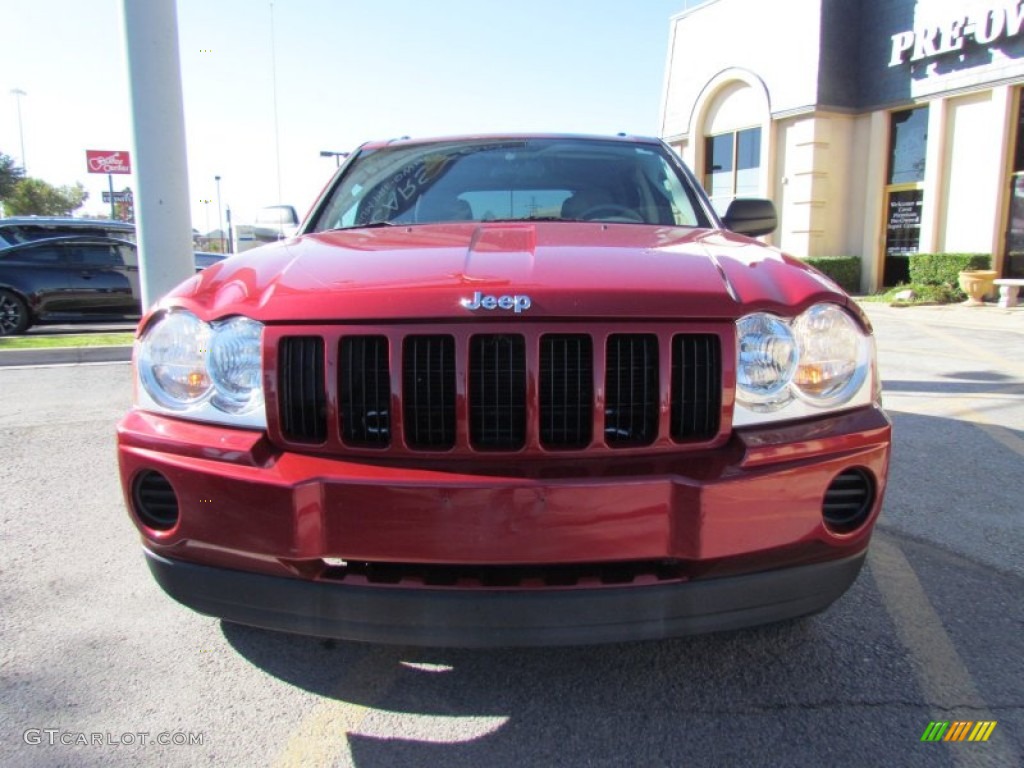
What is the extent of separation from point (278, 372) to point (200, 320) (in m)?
0.30

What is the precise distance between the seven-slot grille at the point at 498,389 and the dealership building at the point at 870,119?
16491 millimetres

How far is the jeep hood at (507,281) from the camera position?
177 cm

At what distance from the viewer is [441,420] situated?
5.83 feet

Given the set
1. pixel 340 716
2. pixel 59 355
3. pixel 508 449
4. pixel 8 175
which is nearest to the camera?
pixel 508 449

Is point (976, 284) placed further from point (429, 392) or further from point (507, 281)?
point (429, 392)

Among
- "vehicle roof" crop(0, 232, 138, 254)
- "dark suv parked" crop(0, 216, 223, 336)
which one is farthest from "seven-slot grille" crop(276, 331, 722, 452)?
"vehicle roof" crop(0, 232, 138, 254)

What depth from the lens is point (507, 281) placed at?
182 centimetres

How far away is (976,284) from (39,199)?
205 ft

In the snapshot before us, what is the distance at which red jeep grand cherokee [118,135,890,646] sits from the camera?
5.47ft

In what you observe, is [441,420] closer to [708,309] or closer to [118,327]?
[708,309]

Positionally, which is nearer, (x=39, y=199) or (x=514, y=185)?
(x=514, y=185)

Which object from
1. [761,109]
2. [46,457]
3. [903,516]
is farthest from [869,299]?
[46,457]

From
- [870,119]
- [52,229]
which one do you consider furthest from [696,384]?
[870,119]

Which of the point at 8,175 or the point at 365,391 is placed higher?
the point at 8,175
